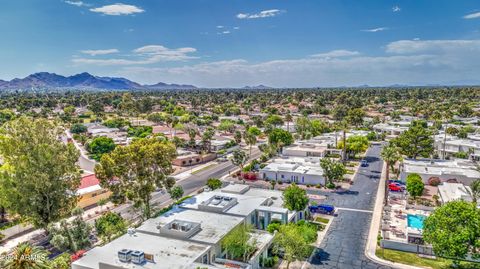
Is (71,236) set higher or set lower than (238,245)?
lower

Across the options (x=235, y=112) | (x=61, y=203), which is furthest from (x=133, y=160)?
(x=235, y=112)

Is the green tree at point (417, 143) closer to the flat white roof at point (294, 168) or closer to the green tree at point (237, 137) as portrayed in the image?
the flat white roof at point (294, 168)

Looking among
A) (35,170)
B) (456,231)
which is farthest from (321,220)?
(35,170)

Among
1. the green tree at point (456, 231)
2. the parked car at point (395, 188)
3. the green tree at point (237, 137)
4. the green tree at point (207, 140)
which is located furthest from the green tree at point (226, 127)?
the green tree at point (456, 231)

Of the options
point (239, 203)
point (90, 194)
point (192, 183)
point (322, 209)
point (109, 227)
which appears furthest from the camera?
point (192, 183)

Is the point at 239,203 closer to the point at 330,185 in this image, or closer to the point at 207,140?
the point at 330,185

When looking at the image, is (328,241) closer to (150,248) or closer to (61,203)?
(150,248)
